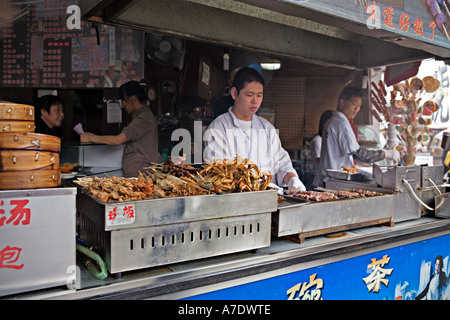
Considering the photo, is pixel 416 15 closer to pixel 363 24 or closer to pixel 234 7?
pixel 363 24

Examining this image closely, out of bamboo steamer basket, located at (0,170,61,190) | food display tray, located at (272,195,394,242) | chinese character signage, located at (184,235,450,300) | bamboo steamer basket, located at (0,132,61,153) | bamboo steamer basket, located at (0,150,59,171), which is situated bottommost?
chinese character signage, located at (184,235,450,300)

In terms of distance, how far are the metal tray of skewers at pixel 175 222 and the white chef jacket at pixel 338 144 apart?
281 centimetres

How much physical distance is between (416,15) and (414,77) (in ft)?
6.89

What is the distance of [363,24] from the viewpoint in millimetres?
2529

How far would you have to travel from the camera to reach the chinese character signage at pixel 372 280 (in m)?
1.92

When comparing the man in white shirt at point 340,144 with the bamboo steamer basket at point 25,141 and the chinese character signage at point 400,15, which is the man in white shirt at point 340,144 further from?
the bamboo steamer basket at point 25,141

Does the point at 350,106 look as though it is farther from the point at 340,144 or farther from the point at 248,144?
the point at 248,144

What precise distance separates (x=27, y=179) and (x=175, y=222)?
0.60 meters

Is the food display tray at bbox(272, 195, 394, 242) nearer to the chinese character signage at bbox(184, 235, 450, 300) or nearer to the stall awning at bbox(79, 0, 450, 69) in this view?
the chinese character signage at bbox(184, 235, 450, 300)

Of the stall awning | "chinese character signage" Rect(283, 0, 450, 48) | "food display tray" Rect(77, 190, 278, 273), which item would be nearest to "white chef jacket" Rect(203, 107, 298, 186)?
the stall awning

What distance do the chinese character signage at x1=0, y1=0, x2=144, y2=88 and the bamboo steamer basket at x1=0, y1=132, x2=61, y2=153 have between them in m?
2.70

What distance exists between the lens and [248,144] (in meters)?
3.65

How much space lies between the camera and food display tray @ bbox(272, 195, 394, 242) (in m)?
2.03
